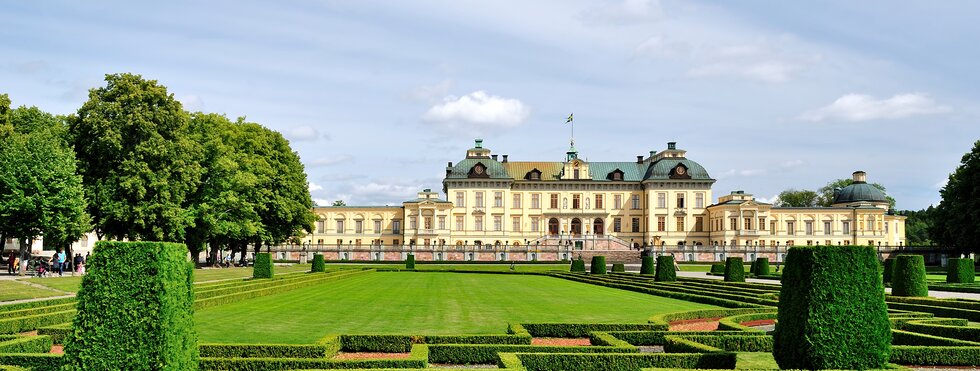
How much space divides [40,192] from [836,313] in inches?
1202

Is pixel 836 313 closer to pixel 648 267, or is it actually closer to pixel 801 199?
pixel 648 267

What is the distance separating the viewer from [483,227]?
82438 mm

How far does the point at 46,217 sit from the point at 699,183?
65653 millimetres

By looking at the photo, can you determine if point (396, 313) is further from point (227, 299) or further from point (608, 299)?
point (608, 299)

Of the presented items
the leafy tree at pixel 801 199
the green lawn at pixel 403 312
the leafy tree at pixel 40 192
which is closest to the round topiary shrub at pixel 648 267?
the green lawn at pixel 403 312

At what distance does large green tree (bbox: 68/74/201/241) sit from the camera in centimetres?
3366

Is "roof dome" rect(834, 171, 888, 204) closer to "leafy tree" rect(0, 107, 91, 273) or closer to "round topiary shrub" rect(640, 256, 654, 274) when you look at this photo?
"round topiary shrub" rect(640, 256, 654, 274)

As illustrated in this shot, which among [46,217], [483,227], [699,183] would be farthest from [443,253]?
[46,217]

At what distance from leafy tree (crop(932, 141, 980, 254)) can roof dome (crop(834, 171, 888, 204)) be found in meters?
27.2

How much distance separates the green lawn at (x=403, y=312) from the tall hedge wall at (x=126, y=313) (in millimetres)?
5209

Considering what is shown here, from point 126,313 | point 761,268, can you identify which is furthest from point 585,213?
point 126,313

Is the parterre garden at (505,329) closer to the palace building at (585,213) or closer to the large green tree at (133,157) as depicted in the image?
the large green tree at (133,157)

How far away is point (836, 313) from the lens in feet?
29.5

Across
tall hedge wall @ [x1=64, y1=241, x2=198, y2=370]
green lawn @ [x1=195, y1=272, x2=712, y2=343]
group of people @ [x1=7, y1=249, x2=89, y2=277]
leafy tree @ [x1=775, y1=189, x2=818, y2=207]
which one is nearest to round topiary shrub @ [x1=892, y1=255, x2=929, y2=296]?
green lawn @ [x1=195, y1=272, x2=712, y2=343]
